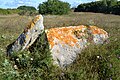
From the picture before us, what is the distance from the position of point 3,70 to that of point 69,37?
192cm

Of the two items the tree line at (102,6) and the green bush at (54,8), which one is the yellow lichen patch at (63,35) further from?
the green bush at (54,8)

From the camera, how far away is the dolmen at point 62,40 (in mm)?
7219

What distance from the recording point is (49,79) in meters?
6.49

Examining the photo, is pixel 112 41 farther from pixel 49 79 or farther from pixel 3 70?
pixel 3 70

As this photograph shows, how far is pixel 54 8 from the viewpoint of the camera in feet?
310

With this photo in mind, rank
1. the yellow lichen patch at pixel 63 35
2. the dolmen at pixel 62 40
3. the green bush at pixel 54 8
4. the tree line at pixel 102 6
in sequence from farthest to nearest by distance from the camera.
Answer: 1. the green bush at pixel 54 8
2. the tree line at pixel 102 6
3. the yellow lichen patch at pixel 63 35
4. the dolmen at pixel 62 40

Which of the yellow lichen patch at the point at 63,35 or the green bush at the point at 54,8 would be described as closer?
the yellow lichen patch at the point at 63,35

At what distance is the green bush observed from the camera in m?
93.4

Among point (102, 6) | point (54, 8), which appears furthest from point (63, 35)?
point (102, 6)

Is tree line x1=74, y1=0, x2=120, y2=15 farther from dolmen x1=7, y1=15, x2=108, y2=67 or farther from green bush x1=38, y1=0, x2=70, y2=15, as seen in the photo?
dolmen x1=7, y1=15, x2=108, y2=67

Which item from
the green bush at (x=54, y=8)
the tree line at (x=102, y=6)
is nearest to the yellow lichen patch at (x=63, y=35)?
the tree line at (x=102, y=6)

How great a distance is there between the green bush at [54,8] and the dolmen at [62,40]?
8386 centimetres

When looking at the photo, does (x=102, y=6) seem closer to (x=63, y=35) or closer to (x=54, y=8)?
(x=54, y=8)

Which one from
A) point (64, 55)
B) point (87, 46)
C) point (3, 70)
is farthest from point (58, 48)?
point (3, 70)
